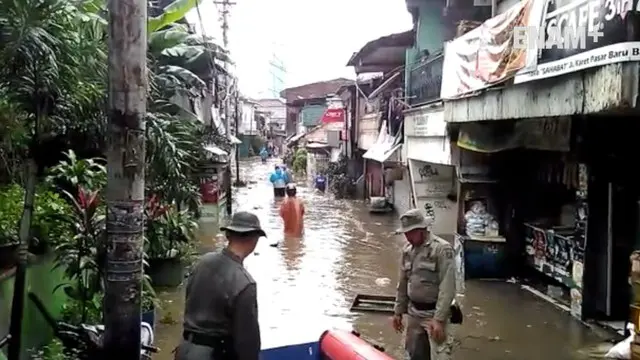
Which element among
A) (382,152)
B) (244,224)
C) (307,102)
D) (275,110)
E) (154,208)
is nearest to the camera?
(244,224)

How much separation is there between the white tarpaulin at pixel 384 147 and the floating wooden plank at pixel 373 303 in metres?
9.59

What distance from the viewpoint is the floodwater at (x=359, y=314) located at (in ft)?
30.0

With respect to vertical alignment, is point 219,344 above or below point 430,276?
below

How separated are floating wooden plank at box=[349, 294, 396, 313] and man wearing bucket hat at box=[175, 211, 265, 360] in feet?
22.4

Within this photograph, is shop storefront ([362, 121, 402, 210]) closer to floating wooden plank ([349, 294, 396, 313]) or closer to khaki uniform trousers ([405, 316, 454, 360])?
floating wooden plank ([349, 294, 396, 313])

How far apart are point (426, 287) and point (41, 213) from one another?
3973 millimetres

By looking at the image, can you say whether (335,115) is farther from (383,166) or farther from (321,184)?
(383,166)

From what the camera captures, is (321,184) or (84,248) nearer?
(84,248)

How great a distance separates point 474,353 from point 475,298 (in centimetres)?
282

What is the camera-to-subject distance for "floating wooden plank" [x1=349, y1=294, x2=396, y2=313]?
35.9 feet

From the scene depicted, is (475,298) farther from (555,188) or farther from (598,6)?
(598,6)

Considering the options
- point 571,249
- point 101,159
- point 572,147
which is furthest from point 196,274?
point 571,249

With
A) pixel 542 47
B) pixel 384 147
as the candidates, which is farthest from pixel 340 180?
pixel 542 47

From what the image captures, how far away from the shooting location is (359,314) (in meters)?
10.8
